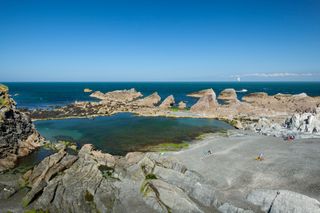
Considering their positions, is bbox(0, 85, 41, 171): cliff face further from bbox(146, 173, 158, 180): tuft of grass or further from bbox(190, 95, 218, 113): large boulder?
bbox(190, 95, 218, 113): large boulder

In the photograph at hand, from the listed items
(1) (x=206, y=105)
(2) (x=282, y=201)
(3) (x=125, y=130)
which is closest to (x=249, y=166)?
(2) (x=282, y=201)

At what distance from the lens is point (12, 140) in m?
50.3

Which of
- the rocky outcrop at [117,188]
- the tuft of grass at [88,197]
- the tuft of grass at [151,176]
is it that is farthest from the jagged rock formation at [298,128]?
the tuft of grass at [88,197]

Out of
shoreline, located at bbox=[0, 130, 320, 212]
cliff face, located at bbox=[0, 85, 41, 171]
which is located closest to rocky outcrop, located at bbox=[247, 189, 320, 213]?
shoreline, located at bbox=[0, 130, 320, 212]

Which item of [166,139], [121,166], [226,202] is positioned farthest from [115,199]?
[166,139]

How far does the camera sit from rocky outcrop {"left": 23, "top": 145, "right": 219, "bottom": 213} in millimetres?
29578

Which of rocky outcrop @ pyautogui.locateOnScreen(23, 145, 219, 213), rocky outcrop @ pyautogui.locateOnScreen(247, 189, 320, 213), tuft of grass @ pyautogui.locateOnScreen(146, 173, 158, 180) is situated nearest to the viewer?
rocky outcrop @ pyautogui.locateOnScreen(247, 189, 320, 213)

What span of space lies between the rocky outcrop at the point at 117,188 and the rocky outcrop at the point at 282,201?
5.05 metres

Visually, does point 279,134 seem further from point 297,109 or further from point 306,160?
point 297,109

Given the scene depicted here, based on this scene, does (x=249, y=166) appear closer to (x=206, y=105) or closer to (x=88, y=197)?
(x=88, y=197)

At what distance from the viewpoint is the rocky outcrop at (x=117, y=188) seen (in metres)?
29.6

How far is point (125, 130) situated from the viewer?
73062 millimetres

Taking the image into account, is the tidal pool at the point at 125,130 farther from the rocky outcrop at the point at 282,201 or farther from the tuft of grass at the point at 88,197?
the rocky outcrop at the point at 282,201

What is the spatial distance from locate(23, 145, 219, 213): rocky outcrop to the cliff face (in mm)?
11318
